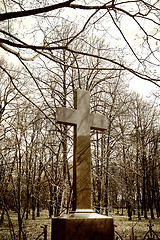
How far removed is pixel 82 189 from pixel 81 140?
60 centimetres

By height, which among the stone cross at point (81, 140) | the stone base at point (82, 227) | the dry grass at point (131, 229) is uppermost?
the stone cross at point (81, 140)

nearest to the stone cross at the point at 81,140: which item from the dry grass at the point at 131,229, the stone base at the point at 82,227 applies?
the stone base at the point at 82,227

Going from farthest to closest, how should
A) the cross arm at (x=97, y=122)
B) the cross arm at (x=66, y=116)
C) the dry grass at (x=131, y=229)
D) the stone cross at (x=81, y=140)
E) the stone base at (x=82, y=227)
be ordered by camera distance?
the dry grass at (x=131, y=229) < the cross arm at (x=97, y=122) < the cross arm at (x=66, y=116) < the stone cross at (x=81, y=140) < the stone base at (x=82, y=227)

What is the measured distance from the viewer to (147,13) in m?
2.94

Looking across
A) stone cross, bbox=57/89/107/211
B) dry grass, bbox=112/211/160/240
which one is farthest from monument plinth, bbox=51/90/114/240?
dry grass, bbox=112/211/160/240

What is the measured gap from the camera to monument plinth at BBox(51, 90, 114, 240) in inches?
85.4

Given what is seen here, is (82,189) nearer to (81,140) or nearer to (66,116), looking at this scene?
(81,140)

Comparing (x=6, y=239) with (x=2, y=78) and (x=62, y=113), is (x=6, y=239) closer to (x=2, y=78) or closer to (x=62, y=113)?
(x=62, y=113)

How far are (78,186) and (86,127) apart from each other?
79 centimetres

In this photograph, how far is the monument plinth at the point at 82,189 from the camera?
7.12 feet

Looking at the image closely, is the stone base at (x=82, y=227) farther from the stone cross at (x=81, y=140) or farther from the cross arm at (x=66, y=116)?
the cross arm at (x=66, y=116)

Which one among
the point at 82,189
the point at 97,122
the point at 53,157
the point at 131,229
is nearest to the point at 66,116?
the point at 97,122

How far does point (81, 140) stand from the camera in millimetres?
2799

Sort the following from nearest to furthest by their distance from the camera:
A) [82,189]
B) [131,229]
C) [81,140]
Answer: [82,189] < [81,140] < [131,229]
